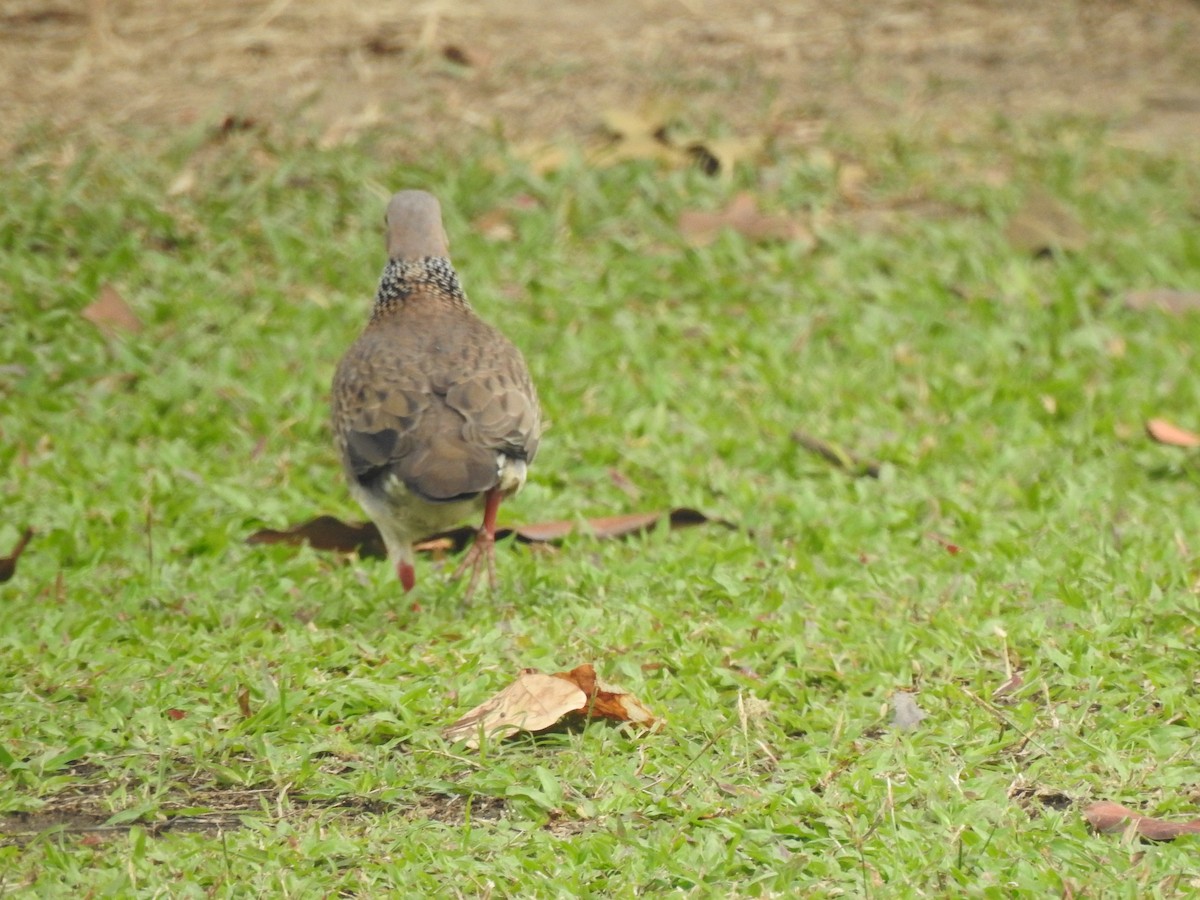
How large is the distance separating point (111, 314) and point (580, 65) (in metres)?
3.86

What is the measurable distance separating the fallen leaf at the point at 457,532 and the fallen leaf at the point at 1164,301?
312 centimetres

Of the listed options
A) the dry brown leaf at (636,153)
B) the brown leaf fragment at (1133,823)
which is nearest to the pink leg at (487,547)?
the brown leaf fragment at (1133,823)

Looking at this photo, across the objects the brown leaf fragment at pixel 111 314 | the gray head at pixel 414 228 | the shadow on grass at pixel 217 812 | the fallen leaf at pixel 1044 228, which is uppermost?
the gray head at pixel 414 228

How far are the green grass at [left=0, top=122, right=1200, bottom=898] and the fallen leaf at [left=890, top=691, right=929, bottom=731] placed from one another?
35 mm

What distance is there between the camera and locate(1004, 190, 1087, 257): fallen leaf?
8719 millimetres

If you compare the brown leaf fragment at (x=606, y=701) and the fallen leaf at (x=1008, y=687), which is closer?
the brown leaf fragment at (x=606, y=701)

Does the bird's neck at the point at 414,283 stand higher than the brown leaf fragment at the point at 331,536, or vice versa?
the bird's neck at the point at 414,283

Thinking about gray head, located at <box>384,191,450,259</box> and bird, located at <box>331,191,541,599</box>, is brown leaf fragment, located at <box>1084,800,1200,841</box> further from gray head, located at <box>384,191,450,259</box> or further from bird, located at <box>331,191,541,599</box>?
gray head, located at <box>384,191,450,259</box>

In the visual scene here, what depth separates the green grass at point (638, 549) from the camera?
13.2 ft

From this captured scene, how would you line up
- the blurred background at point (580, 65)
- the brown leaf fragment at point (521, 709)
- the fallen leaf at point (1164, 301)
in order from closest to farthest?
the brown leaf fragment at point (521, 709) < the fallen leaf at point (1164, 301) < the blurred background at point (580, 65)

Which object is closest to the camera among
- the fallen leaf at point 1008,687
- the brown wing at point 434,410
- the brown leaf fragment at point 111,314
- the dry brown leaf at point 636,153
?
the fallen leaf at point 1008,687

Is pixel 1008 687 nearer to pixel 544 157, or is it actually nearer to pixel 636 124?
pixel 544 157

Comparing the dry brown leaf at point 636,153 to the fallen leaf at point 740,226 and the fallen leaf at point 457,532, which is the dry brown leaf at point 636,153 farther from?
the fallen leaf at point 457,532

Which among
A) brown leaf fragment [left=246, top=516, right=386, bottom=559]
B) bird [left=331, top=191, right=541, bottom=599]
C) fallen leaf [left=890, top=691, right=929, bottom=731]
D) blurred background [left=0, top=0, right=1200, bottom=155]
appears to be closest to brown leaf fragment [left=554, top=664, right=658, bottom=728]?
fallen leaf [left=890, top=691, right=929, bottom=731]
